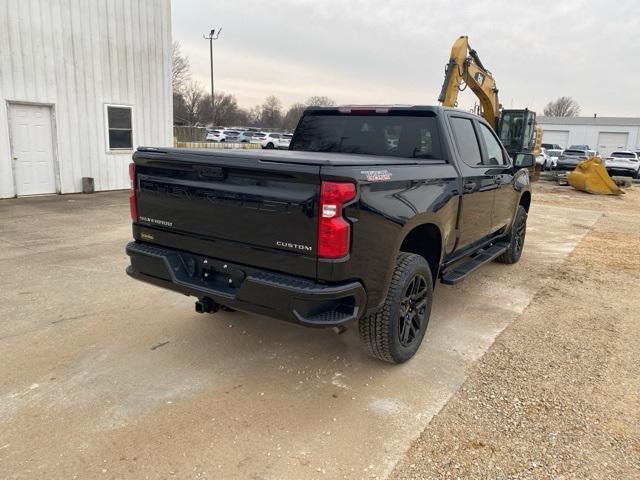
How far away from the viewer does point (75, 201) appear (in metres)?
10.8

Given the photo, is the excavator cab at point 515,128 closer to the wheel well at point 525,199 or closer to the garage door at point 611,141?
the wheel well at point 525,199

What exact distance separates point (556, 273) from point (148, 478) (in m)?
5.85

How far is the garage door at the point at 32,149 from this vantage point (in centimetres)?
1060

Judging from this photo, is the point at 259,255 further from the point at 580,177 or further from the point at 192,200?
the point at 580,177

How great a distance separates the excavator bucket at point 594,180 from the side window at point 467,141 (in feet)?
51.1

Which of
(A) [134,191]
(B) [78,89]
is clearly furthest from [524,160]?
(B) [78,89]

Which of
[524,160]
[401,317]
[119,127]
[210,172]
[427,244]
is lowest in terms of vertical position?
[401,317]

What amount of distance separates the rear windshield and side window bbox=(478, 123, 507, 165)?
1.09 meters

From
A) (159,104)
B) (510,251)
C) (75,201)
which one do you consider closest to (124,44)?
(159,104)

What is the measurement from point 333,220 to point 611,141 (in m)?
65.5

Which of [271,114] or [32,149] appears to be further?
[271,114]

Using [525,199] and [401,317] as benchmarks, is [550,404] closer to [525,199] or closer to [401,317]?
[401,317]

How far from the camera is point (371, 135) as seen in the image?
15.2 ft

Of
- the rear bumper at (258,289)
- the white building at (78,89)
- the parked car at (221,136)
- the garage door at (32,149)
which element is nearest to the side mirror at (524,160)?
the rear bumper at (258,289)
